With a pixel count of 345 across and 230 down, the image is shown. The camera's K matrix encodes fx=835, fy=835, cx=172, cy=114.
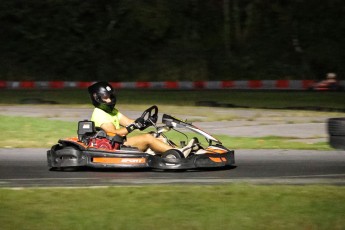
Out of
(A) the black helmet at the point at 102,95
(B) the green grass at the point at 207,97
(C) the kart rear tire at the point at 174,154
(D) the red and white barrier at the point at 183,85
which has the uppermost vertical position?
(D) the red and white barrier at the point at 183,85

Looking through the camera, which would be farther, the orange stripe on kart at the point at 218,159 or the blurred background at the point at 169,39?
the blurred background at the point at 169,39

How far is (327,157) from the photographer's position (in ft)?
37.8

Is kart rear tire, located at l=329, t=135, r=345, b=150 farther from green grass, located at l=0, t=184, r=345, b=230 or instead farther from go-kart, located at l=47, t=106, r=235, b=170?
green grass, located at l=0, t=184, r=345, b=230

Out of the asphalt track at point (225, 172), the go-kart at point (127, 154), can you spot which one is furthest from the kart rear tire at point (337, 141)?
the go-kart at point (127, 154)

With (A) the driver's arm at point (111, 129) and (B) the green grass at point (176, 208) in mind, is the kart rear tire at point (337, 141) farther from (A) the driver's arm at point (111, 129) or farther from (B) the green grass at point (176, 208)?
(B) the green grass at point (176, 208)

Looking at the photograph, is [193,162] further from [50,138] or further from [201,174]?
[50,138]

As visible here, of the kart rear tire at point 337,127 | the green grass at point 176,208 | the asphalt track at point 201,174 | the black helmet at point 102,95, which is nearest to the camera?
the green grass at point 176,208

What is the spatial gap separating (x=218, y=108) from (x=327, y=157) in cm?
971

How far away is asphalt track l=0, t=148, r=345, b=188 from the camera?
9.10 meters

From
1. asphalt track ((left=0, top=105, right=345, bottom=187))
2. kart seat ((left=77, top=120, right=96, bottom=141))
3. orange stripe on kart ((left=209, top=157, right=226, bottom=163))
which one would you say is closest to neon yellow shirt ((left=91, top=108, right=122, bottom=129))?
kart seat ((left=77, top=120, right=96, bottom=141))

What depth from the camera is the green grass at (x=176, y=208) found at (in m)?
6.41

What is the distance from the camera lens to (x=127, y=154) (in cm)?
986

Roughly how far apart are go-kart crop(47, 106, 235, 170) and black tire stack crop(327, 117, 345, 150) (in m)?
2.67

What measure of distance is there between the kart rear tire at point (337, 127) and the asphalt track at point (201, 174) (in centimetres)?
51
